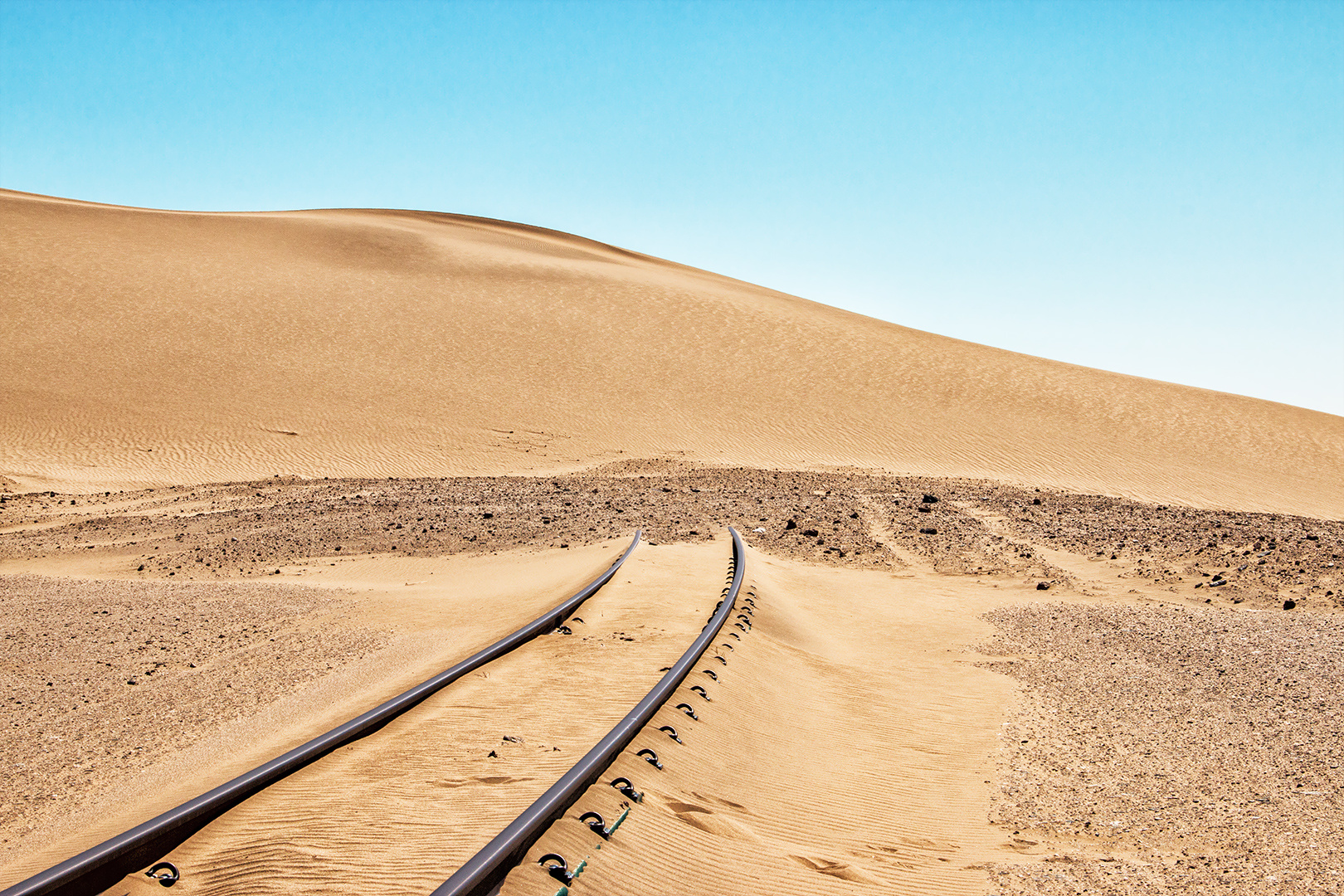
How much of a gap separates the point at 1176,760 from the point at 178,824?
566 centimetres

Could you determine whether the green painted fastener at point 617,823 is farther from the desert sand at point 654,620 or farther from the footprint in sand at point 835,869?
the footprint in sand at point 835,869

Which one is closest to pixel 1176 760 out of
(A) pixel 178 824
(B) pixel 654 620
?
(B) pixel 654 620

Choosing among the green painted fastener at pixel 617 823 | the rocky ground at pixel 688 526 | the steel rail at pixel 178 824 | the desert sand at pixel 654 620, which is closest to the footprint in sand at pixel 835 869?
the desert sand at pixel 654 620

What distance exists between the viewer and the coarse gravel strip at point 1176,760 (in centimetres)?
449

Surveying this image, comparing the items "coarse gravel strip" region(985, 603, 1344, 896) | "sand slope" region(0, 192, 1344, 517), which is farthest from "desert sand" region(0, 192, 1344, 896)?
"sand slope" region(0, 192, 1344, 517)

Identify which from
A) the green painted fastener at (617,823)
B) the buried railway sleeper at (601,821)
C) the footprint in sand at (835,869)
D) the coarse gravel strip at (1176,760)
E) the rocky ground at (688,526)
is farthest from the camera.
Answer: the rocky ground at (688,526)

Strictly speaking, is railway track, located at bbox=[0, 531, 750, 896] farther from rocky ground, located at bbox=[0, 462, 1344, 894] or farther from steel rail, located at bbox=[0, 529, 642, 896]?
rocky ground, located at bbox=[0, 462, 1344, 894]

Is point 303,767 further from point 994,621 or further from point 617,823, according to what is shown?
point 994,621

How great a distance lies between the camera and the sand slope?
2838 centimetres

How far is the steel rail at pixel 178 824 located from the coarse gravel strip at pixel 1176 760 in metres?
3.47

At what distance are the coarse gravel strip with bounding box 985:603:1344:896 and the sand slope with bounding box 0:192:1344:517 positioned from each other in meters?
19.9

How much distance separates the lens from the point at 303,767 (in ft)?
16.4

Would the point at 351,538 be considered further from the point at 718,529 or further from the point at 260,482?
the point at 260,482

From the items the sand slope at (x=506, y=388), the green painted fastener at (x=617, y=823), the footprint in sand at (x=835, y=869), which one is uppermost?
the sand slope at (x=506, y=388)
